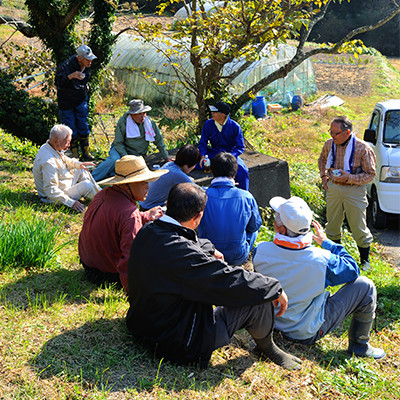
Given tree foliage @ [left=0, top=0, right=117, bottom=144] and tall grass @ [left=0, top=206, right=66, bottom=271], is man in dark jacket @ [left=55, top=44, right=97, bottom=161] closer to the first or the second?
tree foliage @ [left=0, top=0, right=117, bottom=144]

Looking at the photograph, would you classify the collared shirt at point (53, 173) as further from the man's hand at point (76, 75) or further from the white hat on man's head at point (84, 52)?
the white hat on man's head at point (84, 52)

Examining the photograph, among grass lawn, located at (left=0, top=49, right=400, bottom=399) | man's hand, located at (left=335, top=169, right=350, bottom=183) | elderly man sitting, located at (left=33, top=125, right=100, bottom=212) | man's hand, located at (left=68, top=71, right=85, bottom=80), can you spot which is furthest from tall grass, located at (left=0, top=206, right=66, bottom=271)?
man's hand, located at (left=68, top=71, right=85, bottom=80)

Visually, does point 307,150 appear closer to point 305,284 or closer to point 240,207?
point 240,207

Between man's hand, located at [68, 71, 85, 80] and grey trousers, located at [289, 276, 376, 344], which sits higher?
man's hand, located at [68, 71, 85, 80]

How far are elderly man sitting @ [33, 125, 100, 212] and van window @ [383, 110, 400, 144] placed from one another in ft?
18.5

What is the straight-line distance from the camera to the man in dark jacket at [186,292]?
10.6 feet

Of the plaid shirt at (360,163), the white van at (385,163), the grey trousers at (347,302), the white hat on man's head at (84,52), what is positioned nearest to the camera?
the grey trousers at (347,302)

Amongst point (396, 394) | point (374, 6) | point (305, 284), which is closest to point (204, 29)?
point (305, 284)

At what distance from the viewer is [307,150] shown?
14680 mm

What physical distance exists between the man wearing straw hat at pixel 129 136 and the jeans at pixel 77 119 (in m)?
1.43

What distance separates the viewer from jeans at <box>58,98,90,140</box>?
870cm

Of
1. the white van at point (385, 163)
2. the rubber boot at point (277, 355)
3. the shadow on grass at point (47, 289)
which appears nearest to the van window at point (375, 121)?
the white van at point (385, 163)

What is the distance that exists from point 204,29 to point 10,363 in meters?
6.85

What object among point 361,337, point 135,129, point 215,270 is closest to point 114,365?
point 215,270
